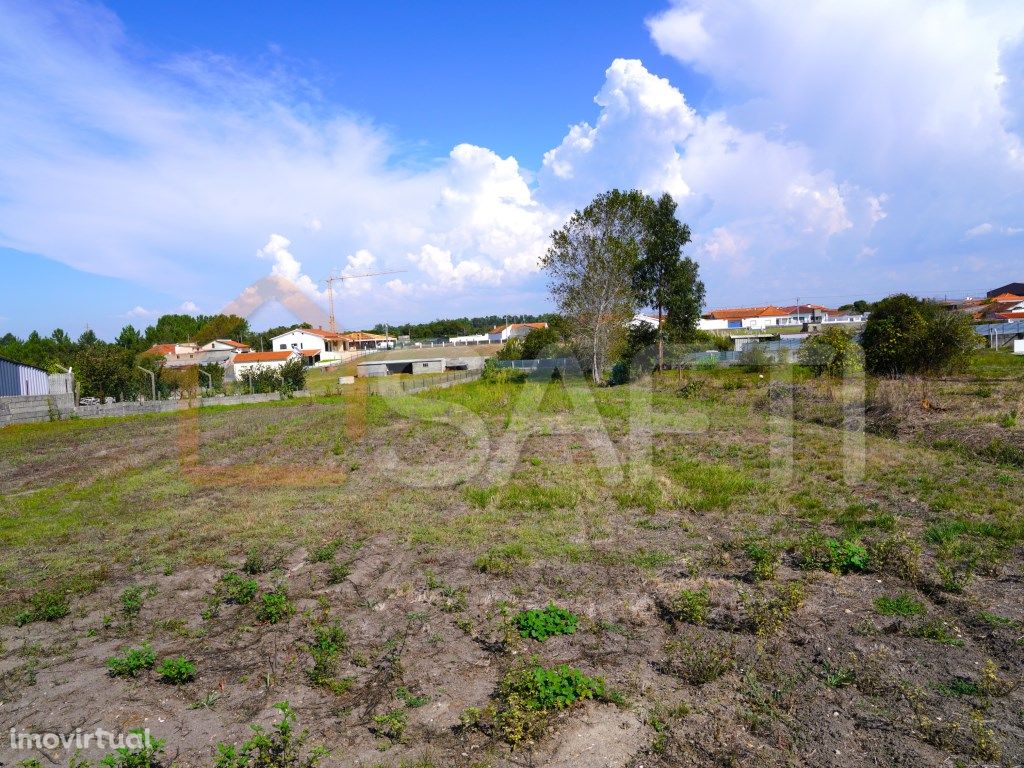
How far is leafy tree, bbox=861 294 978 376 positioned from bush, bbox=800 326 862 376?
128cm

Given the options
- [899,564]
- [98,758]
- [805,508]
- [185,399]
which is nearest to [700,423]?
[805,508]

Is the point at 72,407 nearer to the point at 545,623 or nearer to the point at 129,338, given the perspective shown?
the point at 545,623

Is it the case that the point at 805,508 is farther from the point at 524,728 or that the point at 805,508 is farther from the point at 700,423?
the point at 700,423

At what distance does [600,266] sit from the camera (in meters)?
27.4

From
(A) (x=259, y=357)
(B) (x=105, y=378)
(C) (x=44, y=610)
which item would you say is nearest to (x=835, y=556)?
(C) (x=44, y=610)

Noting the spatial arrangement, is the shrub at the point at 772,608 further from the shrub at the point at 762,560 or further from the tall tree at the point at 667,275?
the tall tree at the point at 667,275

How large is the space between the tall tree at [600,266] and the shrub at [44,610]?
23.9 meters

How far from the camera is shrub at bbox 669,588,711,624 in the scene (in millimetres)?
4562

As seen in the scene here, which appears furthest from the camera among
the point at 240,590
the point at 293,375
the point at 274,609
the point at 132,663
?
the point at 293,375

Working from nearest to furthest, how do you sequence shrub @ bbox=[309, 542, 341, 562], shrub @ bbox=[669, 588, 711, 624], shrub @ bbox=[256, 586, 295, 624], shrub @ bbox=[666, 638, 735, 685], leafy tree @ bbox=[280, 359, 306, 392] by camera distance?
shrub @ bbox=[666, 638, 735, 685] → shrub @ bbox=[669, 588, 711, 624] → shrub @ bbox=[256, 586, 295, 624] → shrub @ bbox=[309, 542, 341, 562] → leafy tree @ bbox=[280, 359, 306, 392]

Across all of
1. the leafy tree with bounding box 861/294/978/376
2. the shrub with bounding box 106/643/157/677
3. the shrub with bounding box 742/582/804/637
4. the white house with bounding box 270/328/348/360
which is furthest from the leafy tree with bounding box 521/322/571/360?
the shrub with bounding box 106/643/157/677

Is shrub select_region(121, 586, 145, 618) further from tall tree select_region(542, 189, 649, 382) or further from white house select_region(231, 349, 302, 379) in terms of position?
white house select_region(231, 349, 302, 379)

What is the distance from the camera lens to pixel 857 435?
11539 millimetres

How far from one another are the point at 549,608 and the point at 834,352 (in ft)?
51.0
